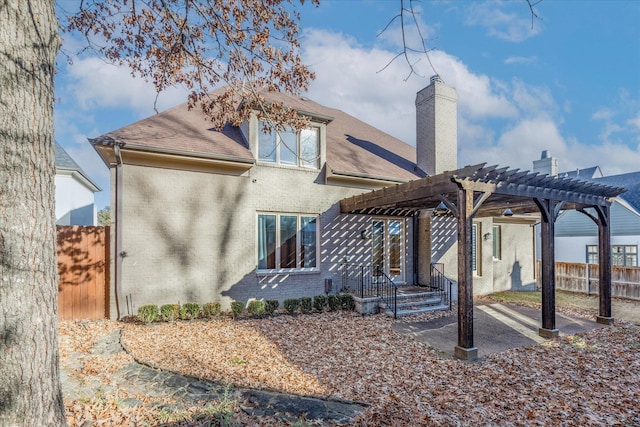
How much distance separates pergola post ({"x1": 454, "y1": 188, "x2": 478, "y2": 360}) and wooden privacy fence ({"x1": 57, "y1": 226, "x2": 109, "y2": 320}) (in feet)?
26.2

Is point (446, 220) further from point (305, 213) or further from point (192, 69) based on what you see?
point (192, 69)

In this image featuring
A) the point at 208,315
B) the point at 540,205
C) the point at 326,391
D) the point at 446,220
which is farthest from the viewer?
the point at 446,220

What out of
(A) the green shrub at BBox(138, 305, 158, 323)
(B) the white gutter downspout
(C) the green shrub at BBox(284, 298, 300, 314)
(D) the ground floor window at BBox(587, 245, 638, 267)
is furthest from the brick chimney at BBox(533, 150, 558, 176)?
(B) the white gutter downspout

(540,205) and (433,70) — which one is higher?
(433,70)

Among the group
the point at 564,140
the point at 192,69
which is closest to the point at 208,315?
the point at 192,69

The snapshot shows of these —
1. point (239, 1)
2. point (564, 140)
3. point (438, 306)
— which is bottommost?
point (438, 306)

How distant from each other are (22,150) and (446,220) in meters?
12.2

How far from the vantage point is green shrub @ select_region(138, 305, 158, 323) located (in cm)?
753

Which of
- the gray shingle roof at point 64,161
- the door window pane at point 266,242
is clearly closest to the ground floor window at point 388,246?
the door window pane at point 266,242

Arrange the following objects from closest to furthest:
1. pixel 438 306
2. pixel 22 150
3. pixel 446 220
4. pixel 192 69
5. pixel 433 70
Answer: pixel 22 150 → pixel 433 70 → pixel 192 69 → pixel 438 306 → pixel 446 220

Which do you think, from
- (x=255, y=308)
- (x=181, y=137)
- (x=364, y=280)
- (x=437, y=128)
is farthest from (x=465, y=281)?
(x=437, y=128)

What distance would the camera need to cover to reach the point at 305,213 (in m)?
10.1

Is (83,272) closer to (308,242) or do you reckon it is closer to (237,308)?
(237,308)

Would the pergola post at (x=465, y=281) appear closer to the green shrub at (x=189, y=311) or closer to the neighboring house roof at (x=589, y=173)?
the green shrub at (x=189, y=311)
